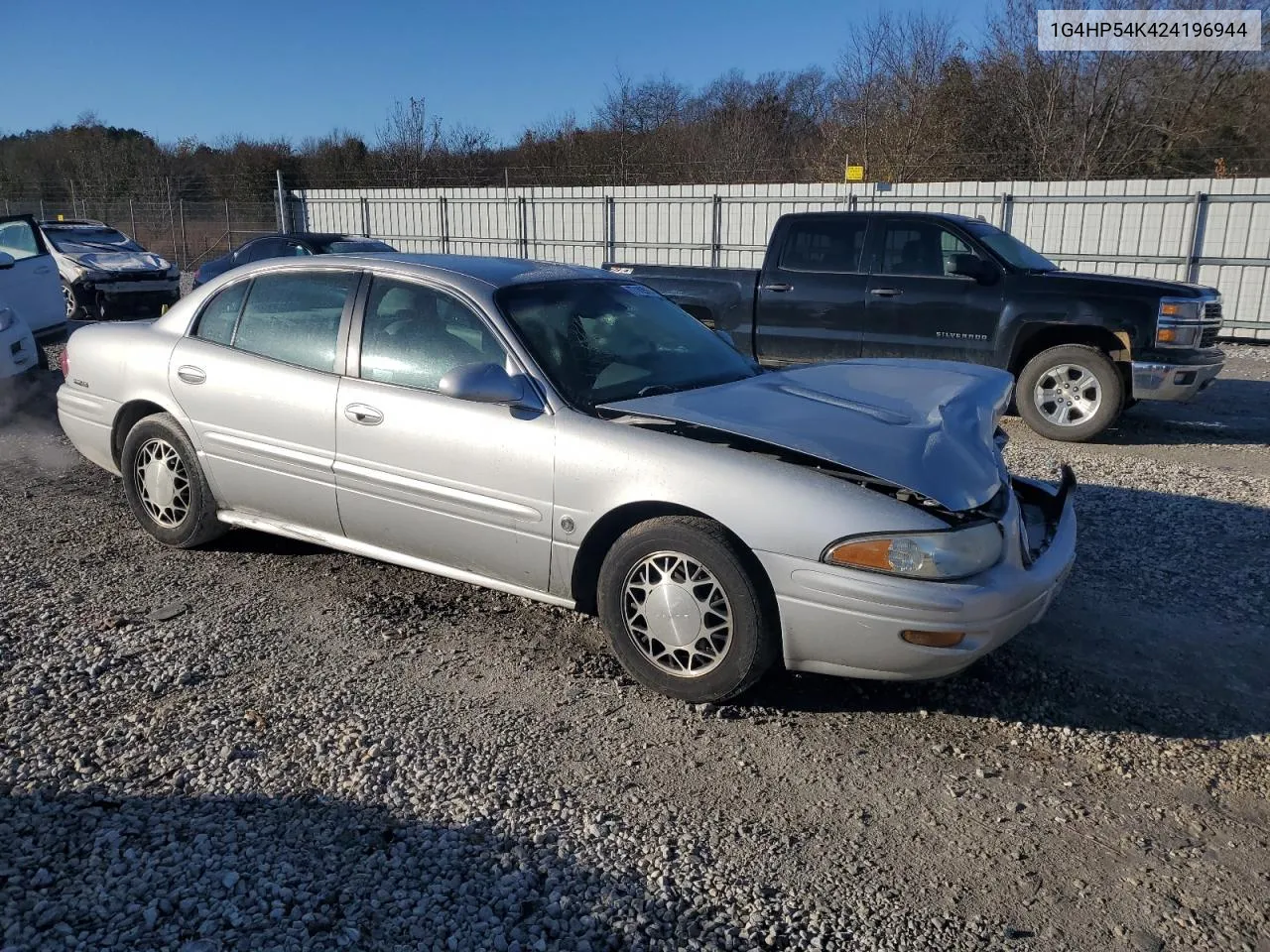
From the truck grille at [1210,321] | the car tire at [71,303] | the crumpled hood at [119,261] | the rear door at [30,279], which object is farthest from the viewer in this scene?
the crumpled hood at [119,261]

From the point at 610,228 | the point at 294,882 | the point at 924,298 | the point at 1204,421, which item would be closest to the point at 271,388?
the point at 294,882

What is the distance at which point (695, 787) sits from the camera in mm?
3131

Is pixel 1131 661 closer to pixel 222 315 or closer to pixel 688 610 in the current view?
pixel 688 610

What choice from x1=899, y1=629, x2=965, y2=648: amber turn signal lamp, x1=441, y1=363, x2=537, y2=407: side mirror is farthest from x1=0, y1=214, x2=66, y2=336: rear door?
x1=899, y1=629, x2=965, y2=648: amber turn signal lamp

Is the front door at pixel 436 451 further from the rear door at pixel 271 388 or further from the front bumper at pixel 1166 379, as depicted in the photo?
the front bumper at pixel 1166 379

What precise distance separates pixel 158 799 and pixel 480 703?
3.59 feet

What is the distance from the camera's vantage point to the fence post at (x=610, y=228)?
19.8 metres

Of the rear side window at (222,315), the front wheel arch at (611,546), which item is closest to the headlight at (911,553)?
the front wheel arch at (611,546)

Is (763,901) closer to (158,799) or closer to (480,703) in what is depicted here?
(480,703)

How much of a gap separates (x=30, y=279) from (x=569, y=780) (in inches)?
388

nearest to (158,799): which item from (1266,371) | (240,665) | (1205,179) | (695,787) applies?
(240,665)

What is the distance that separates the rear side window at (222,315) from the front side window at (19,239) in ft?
24.1

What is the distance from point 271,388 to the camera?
4.55 m

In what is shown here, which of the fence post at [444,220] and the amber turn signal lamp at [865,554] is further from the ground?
the fence post at [444,220]
